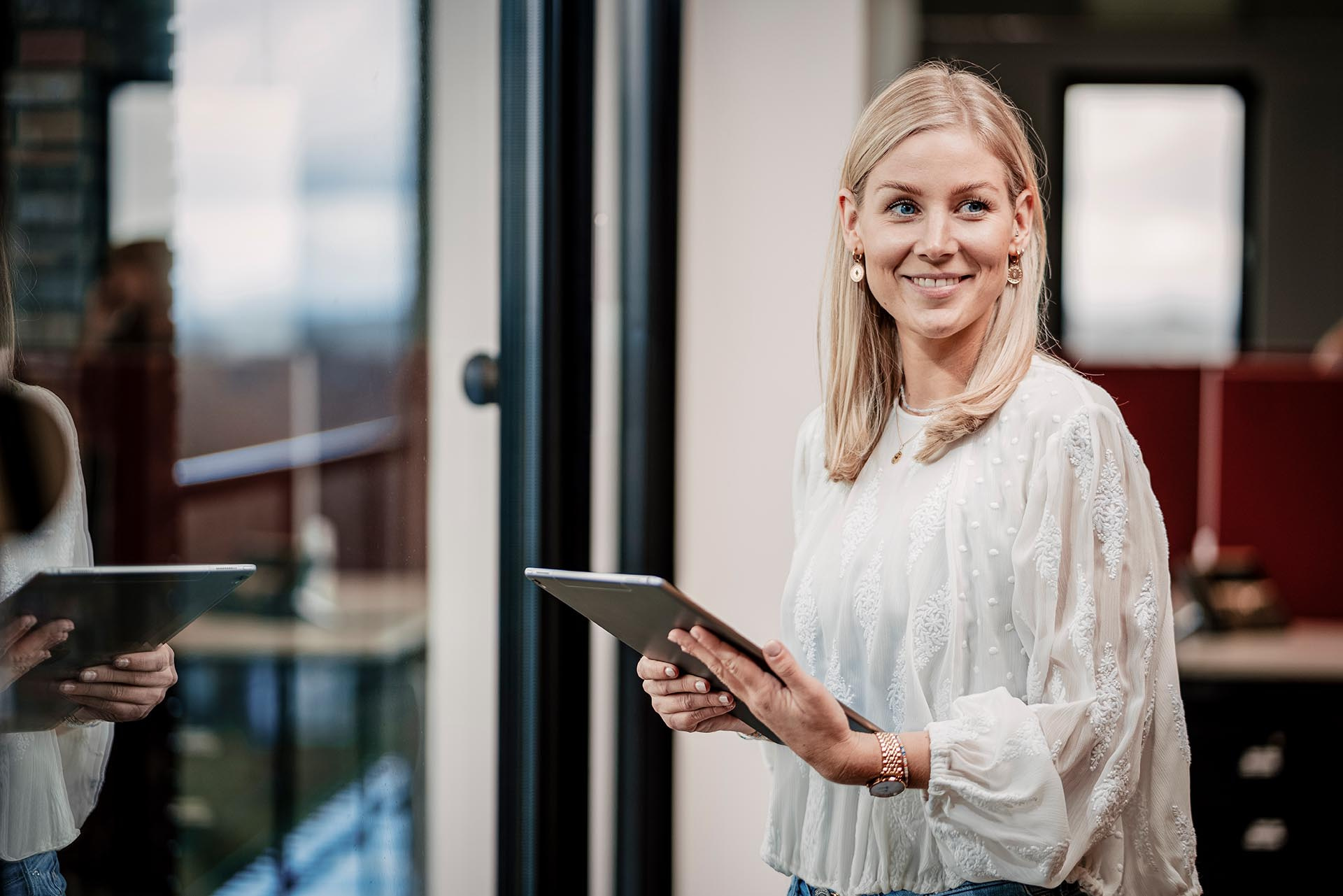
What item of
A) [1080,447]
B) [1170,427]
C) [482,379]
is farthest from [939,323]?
[1170,427]

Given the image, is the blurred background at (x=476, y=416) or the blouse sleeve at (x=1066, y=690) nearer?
the blurred background at (x=476, y=416)

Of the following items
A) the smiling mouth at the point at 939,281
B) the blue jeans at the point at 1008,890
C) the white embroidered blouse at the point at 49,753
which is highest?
the smiling mouth at the point at 939,281

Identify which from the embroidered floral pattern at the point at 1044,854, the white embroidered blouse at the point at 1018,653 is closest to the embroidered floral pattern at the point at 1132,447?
the white embroidered blouse at the point at 1018,653

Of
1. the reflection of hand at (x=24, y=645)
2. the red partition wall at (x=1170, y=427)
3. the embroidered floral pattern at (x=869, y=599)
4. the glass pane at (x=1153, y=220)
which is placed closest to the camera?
the reflection of hand at (x=24, y=645)

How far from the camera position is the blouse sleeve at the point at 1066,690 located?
0.96 m

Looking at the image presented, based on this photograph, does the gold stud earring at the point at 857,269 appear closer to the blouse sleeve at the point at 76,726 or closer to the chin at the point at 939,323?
the chin at the point at 939,323

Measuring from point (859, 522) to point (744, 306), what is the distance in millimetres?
960

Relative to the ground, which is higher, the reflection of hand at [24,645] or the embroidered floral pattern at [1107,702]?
the reflection of hand at [24,645]

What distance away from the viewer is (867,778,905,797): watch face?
38.6 inches

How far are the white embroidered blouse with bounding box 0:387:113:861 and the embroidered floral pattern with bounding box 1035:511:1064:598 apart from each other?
70cm

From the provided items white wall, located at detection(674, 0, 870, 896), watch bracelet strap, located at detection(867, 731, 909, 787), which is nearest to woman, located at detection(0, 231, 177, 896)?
watch bracelet strap, located at detection(867, 731, 909, 787)

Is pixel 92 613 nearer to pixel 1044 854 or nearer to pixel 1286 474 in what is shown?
pixel 1044 854

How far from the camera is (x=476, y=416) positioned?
1387 mm

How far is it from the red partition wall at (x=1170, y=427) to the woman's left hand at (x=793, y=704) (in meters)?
2.53
